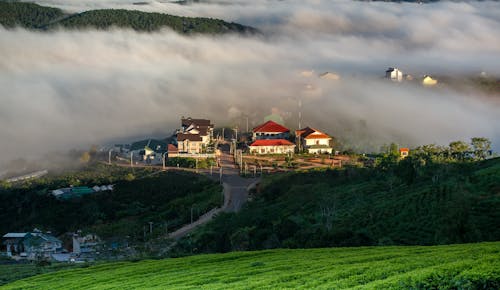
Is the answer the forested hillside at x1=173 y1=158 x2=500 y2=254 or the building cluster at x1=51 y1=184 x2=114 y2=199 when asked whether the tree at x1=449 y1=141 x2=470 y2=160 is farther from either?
the building cluster at x1=51 y1=184 x2=114 y2=199

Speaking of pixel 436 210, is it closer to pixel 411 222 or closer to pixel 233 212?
pixel 411 222

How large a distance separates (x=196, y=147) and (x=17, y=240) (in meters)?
17.8

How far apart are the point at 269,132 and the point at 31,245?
915 inches

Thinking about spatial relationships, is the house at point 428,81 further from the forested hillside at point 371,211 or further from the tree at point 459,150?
the forested hillside at point 371,211

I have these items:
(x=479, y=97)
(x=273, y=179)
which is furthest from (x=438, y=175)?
(x=479, y=97)

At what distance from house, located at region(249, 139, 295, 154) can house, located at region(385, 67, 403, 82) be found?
738 inches

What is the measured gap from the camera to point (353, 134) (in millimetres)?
54344

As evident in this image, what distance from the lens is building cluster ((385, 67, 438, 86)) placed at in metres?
65.4

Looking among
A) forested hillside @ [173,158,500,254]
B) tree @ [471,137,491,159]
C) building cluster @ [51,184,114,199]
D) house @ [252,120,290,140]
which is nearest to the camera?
forested hillside @ [173,158,500,254]

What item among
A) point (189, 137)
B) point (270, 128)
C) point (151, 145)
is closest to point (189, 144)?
point (189, 137)

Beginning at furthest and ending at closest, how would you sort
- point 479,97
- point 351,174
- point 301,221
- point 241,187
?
point 479,97 < point 241,187 < point 351,174 < point 301,221

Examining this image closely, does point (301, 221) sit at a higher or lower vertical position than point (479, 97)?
lower

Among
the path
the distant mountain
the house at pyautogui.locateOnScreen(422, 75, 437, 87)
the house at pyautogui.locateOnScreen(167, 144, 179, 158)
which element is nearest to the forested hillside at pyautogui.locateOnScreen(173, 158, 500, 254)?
the path

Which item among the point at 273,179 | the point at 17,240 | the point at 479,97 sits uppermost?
the point at 479,97
